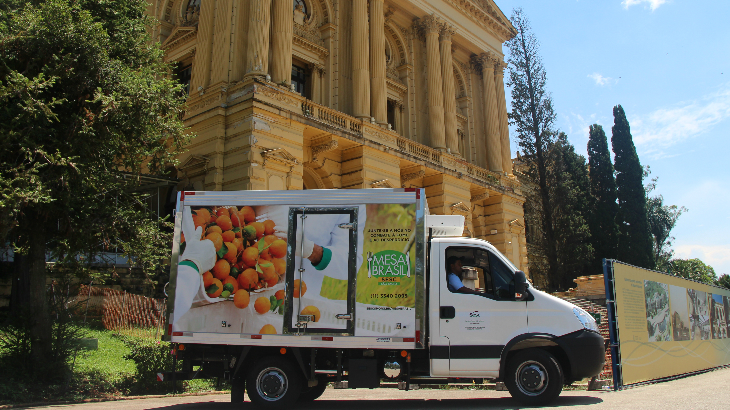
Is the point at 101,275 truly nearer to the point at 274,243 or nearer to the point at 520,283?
the point at 274,243

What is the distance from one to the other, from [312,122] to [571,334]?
14475mm

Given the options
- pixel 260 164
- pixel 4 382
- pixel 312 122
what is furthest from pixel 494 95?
pixel 4 382

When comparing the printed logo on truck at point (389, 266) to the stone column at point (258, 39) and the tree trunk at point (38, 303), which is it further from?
the stone column at point (258, 39)

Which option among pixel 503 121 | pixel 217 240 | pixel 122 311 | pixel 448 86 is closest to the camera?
pixel 217 240

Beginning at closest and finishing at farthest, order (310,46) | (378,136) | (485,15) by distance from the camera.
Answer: (378,136)
(310,46)
(485,15)

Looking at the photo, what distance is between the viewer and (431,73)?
96.0 ft

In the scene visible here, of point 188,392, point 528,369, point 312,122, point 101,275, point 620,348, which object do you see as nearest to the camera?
point 528,369

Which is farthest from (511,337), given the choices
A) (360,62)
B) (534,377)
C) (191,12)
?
(191,12)

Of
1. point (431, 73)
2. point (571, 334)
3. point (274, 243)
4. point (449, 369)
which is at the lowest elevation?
point (449, 369)

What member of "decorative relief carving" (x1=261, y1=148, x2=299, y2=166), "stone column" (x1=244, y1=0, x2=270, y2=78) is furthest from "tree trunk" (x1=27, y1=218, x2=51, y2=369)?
"stone column" (x1=244, y1=0, x2=270, y2=78)

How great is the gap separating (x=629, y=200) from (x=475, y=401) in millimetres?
34262

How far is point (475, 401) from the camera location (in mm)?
8820

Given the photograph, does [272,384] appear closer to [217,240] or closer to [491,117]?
[217,240]

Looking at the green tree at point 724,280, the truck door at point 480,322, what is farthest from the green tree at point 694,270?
the truck door at point 480,322
